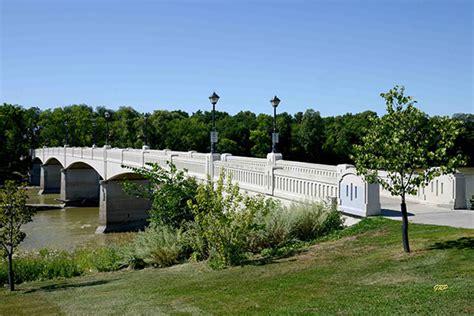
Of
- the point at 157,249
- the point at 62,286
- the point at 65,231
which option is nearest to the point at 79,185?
the point at 65,231

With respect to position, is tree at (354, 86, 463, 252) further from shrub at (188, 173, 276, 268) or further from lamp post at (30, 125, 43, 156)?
lamp post at (30, 125, 43, 156)

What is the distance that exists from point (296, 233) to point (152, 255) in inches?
155

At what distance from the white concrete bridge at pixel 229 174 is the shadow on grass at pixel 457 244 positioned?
3017 millimetres

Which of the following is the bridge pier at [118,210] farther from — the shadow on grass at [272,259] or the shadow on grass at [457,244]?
the shadow on grass at [457,244]

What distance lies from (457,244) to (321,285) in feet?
9.14

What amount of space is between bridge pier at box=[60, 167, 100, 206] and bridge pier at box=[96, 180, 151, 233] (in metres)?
15.8

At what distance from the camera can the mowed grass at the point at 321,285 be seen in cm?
686

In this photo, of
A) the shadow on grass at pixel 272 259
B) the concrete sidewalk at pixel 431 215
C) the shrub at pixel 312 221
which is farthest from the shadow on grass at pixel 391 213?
the shadow on grass at pixel 272 259

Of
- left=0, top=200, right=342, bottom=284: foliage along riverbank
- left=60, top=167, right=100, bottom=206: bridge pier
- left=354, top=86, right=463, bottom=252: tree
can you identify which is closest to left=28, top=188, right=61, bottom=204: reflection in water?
left=60, top=167, right=100, bottom=206: bridge pier

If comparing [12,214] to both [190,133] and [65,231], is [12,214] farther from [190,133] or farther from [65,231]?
[190,133]

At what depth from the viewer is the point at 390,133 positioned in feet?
31.2

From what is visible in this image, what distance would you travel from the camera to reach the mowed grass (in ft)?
22.5

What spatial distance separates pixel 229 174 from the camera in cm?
1482

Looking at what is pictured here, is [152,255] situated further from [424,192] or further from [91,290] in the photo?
[424,192]
